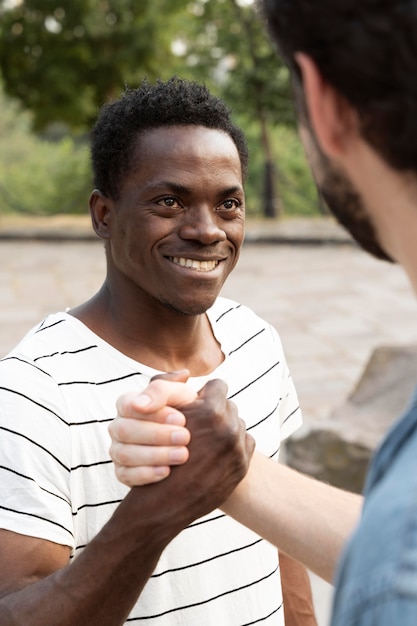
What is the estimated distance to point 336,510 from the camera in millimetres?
1555

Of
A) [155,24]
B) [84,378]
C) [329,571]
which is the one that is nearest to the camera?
[329,571]

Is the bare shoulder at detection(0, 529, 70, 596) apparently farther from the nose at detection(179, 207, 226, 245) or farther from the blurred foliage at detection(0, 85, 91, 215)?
the blurred foliage at detection(0, 85, 91, 215)

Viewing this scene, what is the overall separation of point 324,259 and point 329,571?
950cm

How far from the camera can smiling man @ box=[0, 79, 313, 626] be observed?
4.47 feet

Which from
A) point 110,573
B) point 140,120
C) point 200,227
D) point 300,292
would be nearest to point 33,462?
point 110,573

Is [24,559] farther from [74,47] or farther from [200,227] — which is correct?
[74,47]

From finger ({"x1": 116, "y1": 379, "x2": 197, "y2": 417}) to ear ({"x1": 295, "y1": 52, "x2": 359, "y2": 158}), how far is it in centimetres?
53

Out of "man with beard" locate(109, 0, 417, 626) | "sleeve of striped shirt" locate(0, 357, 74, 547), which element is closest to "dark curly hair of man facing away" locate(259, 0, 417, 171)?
"man with beard" locate(109, 0, 417, 626)

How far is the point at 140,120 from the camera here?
1764 mm

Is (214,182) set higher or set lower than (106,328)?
higher

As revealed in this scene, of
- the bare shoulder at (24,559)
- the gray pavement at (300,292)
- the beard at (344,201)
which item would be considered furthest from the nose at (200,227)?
the gray pavement at (300,292)

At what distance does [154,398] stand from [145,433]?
54mm

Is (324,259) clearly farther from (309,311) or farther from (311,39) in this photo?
(311,39)

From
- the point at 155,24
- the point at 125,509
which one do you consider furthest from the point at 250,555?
the point at 155,24
